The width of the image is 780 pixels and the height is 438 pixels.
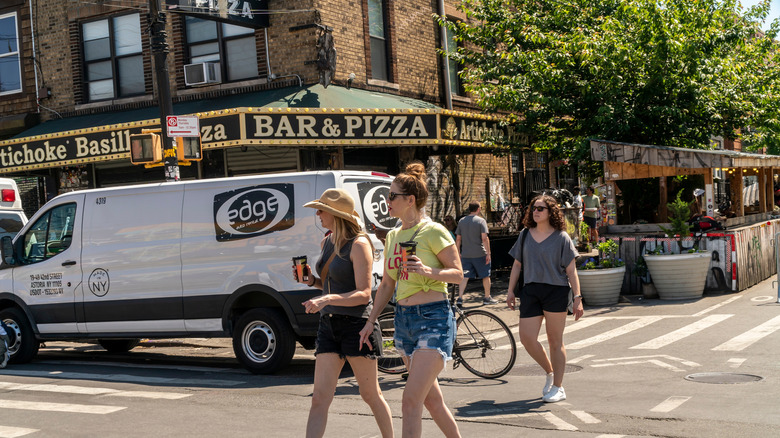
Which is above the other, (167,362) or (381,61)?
(381,61)

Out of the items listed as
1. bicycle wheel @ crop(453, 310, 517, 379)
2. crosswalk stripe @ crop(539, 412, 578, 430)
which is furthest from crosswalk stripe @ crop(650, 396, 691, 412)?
bicycle wheel @ crop(453, 310, 517, 379)

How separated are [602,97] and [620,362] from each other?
951 centimetres

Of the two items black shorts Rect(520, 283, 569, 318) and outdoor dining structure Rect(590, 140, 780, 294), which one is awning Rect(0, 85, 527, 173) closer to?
outdoor dining structure Rect(590, 140, 780, 294)

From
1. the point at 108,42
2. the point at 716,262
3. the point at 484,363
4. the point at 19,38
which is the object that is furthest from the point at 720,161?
the point at 19,38

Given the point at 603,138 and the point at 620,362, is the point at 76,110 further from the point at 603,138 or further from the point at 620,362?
the point at 620,362

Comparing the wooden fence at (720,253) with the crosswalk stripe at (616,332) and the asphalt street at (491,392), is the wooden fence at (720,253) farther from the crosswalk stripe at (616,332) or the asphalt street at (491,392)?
the crosswalk stripe at (616,332)

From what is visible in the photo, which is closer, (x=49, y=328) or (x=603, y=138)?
(x=49, y=328)

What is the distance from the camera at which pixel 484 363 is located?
877 centimetres

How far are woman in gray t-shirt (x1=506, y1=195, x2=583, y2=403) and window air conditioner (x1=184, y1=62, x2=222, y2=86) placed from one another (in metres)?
11.7

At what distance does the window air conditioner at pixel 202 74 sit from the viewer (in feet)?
57.9

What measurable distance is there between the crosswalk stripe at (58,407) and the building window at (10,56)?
14.4m

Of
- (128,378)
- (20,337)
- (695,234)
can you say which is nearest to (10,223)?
(20,337)

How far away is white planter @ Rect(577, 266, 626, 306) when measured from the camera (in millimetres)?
14320

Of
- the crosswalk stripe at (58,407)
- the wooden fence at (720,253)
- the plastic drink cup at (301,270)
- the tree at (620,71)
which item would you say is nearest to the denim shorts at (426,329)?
the plastic drink cup at (301,270)
